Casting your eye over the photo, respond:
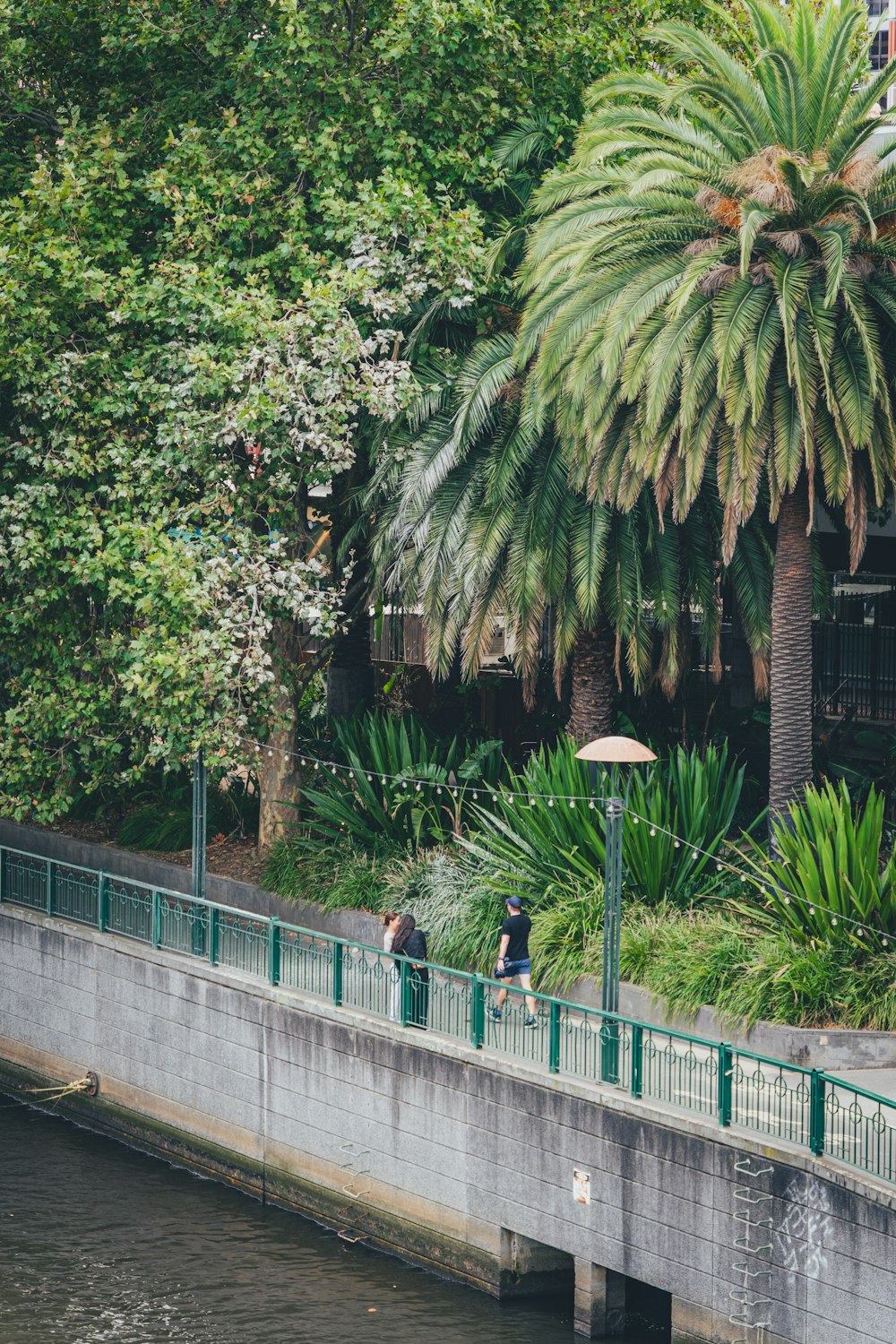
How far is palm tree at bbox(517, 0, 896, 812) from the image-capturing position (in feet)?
65.2

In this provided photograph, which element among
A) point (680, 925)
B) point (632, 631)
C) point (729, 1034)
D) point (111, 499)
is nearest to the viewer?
point (729, 1034)

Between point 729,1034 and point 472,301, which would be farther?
point 472,301

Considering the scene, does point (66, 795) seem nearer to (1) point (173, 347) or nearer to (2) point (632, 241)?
(1) point (173, 347)

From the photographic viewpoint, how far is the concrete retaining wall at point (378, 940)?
18.0 meters

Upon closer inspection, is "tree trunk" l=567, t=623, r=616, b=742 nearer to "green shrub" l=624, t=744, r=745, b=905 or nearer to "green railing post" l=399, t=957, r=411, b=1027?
"green shrub" l=624, t=744, r=745, b=905

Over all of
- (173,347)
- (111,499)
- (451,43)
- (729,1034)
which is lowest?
(729,1034)

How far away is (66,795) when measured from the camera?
2586cm

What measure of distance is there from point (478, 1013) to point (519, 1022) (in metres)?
0.40

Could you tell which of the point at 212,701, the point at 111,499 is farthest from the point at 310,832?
the point at 111,499

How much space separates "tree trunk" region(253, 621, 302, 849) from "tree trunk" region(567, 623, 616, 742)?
410 cm

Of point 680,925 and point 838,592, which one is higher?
Result: point 838,592

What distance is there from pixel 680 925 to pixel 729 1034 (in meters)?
1.73

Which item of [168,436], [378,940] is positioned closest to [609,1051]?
[378,940]

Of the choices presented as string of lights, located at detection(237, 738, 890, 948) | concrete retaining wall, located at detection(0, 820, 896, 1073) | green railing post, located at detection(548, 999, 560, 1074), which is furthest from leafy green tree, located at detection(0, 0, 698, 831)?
green railing post, located at detection(548, 999, 560, 1074)
